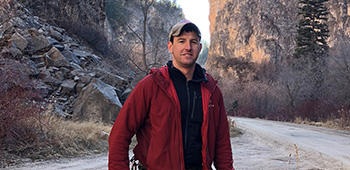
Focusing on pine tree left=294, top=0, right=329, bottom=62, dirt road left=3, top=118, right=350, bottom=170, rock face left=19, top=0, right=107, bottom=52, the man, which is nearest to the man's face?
the man

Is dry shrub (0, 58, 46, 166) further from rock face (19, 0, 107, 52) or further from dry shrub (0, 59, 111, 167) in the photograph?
rock face (19, 0, 107, 52)

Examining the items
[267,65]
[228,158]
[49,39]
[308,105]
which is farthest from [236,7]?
[228,158]

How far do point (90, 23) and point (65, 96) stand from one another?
12.0 meters

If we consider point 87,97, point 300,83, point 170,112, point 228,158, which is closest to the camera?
point 170,112

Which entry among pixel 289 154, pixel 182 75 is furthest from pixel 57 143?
pixel 182 75

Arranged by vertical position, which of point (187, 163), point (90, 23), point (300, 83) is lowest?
point (187, 163)

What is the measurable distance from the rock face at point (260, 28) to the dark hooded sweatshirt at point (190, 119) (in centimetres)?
4907

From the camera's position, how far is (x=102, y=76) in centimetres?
1598

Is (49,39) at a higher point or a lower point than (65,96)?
higher

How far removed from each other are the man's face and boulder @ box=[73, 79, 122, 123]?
34.1ft

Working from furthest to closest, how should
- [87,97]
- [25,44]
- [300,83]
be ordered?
1. [300,83]
2. [25,44]
3. [87,97]

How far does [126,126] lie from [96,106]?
35.2 ft

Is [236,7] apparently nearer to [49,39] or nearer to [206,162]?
[49,39]

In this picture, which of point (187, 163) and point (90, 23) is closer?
point (187, 163)
